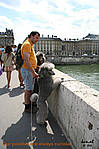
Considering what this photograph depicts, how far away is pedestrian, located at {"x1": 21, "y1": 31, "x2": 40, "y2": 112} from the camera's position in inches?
111

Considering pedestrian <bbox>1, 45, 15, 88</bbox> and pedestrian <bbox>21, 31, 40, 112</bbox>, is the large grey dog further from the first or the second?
pedestrian <bbox>1, 45, 15, 88</bbox>

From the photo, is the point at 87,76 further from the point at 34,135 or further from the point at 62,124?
the point at 34,135

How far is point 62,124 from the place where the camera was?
2.53 m

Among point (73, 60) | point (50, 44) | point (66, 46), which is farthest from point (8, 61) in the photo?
point (66, 46)

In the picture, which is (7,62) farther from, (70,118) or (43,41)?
(43,41)

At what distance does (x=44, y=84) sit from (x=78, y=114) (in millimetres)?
750

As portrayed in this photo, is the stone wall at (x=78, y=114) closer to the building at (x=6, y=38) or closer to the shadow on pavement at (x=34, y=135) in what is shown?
the shadow on pavement at (x=34, y=135)

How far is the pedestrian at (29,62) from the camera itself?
281 centimetres

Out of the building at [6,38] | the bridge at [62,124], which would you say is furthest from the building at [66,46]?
the bridge at [62,124]

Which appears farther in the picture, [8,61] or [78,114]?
[8,61]

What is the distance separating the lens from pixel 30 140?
225 cm

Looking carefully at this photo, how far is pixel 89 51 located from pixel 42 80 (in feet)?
307

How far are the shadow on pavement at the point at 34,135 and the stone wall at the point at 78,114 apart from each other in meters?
0.11

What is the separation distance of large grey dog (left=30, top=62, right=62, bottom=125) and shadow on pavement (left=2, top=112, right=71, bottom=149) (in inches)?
6.4
